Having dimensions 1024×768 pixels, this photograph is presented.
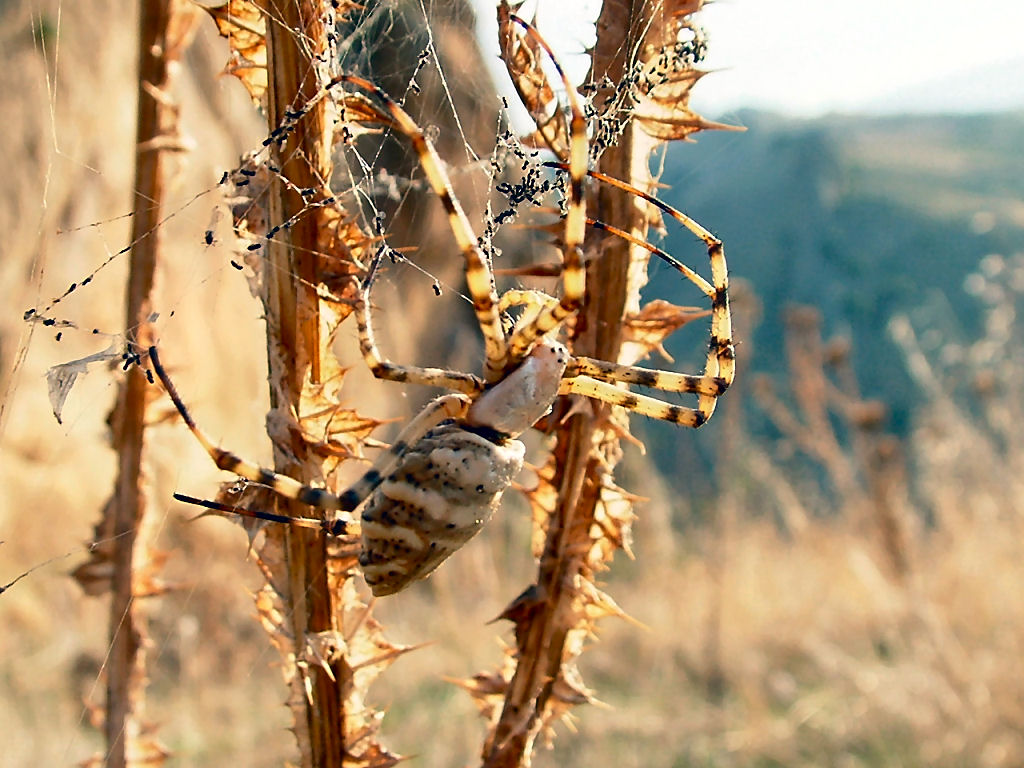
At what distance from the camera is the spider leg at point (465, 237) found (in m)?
1.24

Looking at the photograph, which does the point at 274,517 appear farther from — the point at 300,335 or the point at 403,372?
the point at 403,372

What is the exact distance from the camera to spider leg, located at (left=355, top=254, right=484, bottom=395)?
1.56m

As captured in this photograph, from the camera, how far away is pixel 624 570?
323 inches

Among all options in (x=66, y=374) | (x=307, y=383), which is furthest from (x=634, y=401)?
(x=66, y=374)

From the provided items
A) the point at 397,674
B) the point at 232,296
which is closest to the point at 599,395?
the point at 397,674

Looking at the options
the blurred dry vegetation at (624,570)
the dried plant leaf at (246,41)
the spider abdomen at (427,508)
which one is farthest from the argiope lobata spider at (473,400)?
the blurred dry vegetation at (624,570)

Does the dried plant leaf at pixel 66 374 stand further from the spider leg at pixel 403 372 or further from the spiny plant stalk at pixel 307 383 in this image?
the spider leg at pixel 403 372

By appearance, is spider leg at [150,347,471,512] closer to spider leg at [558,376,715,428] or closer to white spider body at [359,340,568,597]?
white spider body at [359,340,568,597]

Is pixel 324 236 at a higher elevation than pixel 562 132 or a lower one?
lower

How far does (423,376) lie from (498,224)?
18.0 inches

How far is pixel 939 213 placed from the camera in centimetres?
1705

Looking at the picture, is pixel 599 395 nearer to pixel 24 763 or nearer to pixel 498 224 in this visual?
pixel 498 224

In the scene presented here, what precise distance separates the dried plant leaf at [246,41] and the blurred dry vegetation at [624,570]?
2.61 metres

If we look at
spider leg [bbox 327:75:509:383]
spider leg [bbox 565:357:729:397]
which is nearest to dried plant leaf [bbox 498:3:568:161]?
spider leg [bbox 327:75:509:383]
